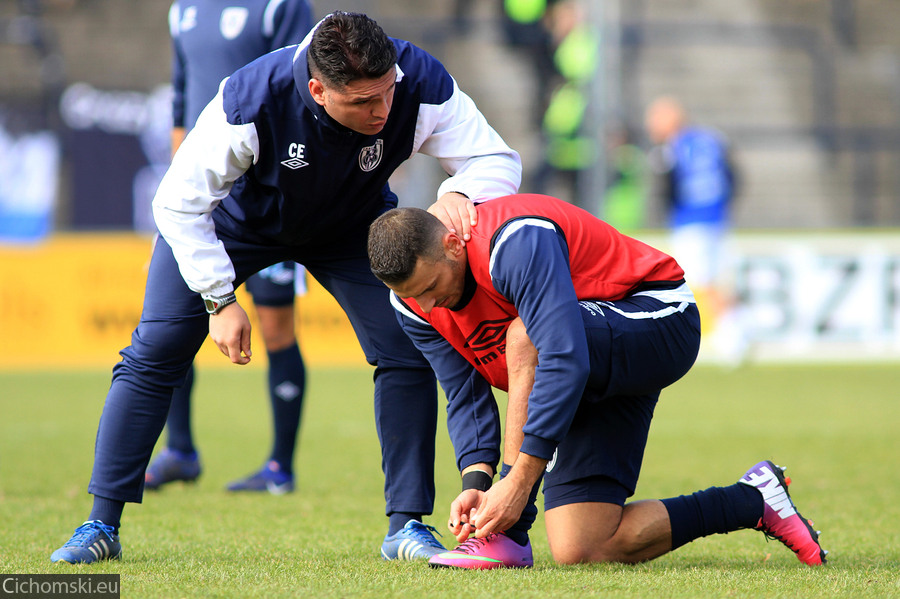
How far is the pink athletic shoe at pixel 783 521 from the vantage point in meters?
3.17

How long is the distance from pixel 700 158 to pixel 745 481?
9.07m

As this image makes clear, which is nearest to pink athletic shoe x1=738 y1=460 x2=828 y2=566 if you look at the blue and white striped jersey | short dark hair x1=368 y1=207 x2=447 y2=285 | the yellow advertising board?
short dark hair x1=368 y1=207 x2=447 y2=285

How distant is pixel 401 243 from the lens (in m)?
2.78

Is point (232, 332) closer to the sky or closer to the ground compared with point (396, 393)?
closer to the sky

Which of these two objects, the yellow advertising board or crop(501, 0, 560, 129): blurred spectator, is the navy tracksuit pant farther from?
crop(501, 0, 560, 129): blurred spectator

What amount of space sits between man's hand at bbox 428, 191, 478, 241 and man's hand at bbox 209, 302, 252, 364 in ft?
2.00

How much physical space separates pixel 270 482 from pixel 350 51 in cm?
236

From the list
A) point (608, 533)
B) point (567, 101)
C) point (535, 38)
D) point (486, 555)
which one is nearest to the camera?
point (486, 555)

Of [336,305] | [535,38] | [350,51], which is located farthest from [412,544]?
[535,38]

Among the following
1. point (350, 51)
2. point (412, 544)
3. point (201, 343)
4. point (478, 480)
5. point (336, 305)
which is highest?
point (350, 51)

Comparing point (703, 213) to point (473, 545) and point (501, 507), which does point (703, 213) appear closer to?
point (473, 545)

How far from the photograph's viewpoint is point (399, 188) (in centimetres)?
1174

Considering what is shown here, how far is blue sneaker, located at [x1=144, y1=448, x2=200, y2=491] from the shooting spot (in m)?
4.73

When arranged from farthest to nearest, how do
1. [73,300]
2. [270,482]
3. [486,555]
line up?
[73,300]
[270,482]
[486,555]
